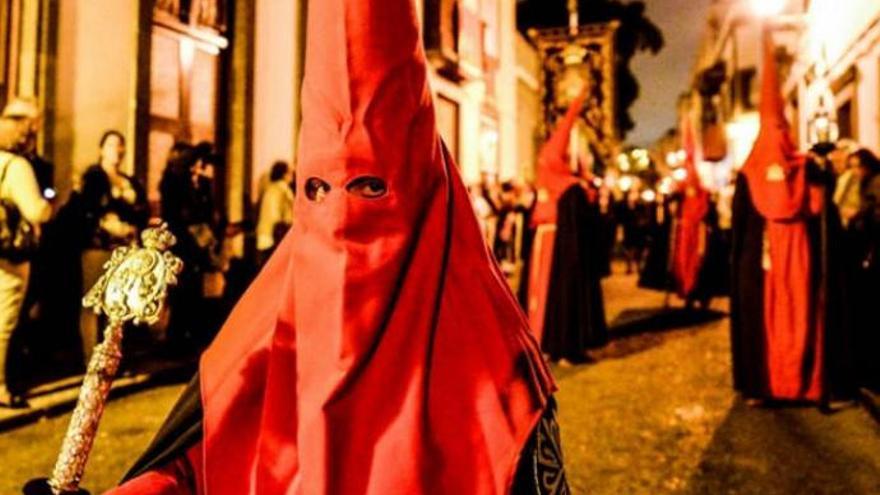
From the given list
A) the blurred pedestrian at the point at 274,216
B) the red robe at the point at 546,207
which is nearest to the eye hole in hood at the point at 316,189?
the red robe at the point at 546,207

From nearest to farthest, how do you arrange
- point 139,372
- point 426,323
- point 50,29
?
point 426,323 → point 139,372 → point 50,29

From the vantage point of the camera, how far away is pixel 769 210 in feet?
22.3

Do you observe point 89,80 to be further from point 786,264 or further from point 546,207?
point 786,264

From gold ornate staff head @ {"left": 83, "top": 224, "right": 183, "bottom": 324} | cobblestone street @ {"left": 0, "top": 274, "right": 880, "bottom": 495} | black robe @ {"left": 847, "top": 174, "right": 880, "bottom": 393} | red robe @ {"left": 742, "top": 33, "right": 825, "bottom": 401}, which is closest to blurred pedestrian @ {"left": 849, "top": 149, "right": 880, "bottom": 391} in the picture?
black robe @ {"left": 847, "top": 174, "right": 880, "bottom": 393}

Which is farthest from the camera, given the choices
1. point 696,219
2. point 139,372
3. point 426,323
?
point 696,219

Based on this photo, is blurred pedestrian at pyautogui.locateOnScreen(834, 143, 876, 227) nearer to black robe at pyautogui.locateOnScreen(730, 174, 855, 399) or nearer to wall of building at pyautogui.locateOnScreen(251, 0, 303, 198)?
black robe at pyautogui.locateOnScreen(730, 174, 855, 399)

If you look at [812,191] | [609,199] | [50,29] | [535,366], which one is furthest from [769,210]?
[609,199]

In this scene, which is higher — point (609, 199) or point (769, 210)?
point (609, 199)

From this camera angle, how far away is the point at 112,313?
7.20 ft

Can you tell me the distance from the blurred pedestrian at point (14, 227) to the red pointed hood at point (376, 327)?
467 centimetres

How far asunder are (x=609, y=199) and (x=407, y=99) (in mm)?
22656

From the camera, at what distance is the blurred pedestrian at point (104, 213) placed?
7555 millimetres

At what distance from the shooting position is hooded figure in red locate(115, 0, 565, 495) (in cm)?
192

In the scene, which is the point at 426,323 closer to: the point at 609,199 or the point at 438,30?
the point at 438,30
